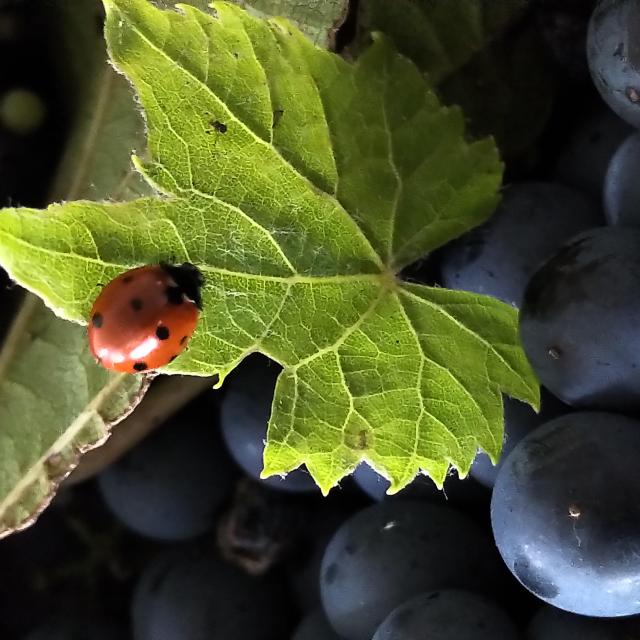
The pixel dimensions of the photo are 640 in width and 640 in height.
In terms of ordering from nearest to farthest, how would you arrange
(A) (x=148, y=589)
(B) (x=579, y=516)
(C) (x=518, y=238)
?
(B) (x=579, y=516) → (C) (x=518, y=238) → (A) (x=148, y=589)

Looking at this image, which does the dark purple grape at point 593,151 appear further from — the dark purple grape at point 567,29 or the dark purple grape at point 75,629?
the dark purple grape at point 75,629

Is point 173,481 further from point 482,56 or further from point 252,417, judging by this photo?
point 482,56

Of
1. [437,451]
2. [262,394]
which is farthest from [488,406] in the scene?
[262,394]

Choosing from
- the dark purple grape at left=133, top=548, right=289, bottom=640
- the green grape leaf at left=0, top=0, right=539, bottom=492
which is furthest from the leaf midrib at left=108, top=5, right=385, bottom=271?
the dark purple grape at left=133, top=548, right=289, bottom=640

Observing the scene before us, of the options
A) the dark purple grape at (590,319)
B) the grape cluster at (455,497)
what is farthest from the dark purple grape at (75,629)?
the dark purple grape at (590,319)

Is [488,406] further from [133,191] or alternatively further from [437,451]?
[133,191]

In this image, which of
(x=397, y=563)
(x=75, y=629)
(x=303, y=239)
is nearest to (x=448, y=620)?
(x=397, y=563)
